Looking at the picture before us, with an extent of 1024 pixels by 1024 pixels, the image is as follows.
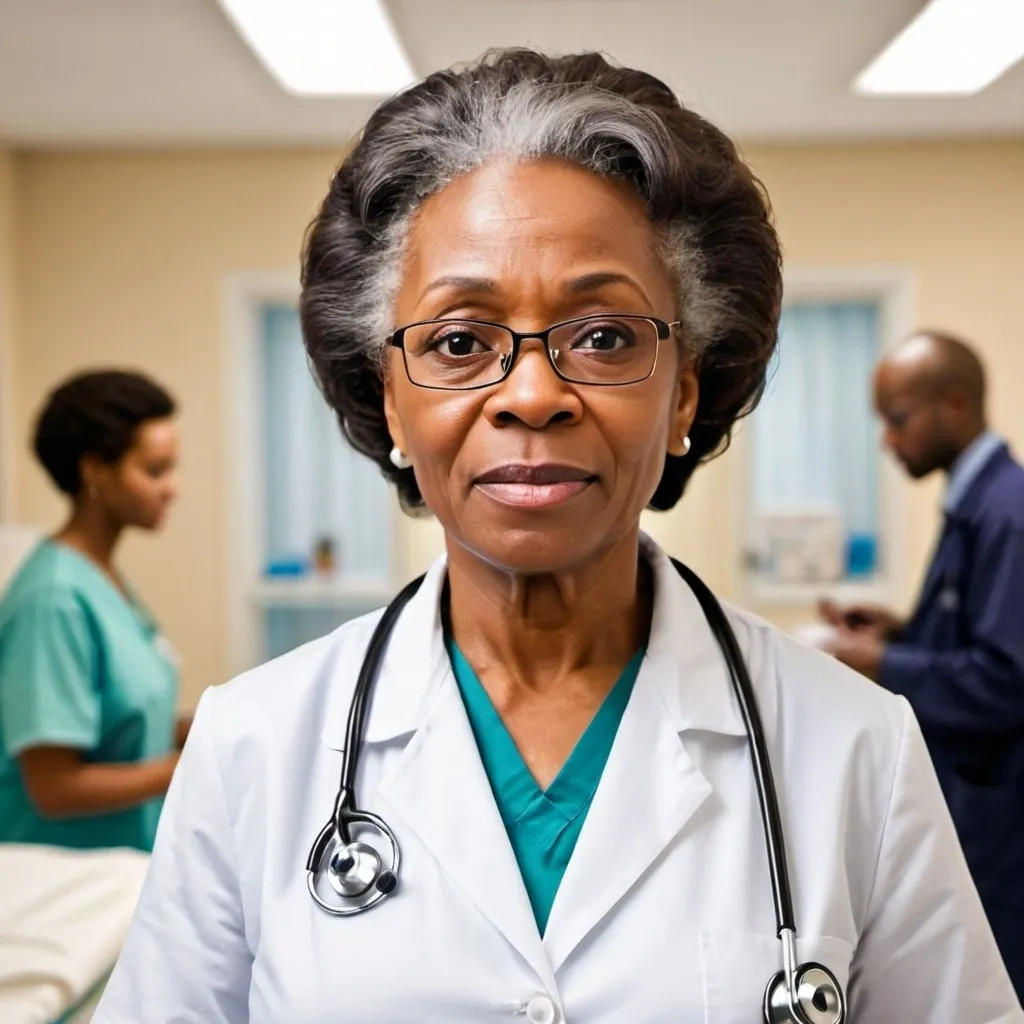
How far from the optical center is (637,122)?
0.79 meters

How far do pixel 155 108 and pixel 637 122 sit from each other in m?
2.95

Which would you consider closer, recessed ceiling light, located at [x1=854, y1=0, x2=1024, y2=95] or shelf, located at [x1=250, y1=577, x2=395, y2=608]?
recessed ceiling light, located at [x1=854, y1=0, x2=1024, y2=95]

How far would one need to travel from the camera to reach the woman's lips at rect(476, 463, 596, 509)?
751 mm

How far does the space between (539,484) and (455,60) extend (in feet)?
7.46

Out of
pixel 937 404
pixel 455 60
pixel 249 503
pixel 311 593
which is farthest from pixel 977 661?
pixel 249 503

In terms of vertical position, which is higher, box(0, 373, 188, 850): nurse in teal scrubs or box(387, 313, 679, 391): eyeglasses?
box(387, 313, 679, 391): eyeglasses

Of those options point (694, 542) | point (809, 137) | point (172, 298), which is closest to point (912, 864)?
point (694, 542)

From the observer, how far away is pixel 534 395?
0.74m

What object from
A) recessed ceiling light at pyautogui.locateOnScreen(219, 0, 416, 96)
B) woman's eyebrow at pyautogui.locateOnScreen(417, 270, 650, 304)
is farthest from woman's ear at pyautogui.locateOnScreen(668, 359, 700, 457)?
recessed ceiling light at pyautogui.locateOnScreen(219, 0, 416, 96)

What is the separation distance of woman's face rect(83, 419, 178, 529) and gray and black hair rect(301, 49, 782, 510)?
1059 mm

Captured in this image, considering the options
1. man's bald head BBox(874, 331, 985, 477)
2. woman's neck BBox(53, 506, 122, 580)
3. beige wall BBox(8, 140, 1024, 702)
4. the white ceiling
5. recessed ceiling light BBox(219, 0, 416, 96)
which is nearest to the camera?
woman's neck BBox(53, 506, 122, 580)

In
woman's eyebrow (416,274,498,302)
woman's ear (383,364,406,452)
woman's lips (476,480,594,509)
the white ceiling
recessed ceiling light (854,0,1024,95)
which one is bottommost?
woman's lips (476,480,594,509)

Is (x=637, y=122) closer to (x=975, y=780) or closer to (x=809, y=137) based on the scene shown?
(x=975, y=780)

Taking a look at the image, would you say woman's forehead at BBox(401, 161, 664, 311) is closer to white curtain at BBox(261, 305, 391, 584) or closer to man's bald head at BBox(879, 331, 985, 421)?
man's bald head at BBox(879, 331, 985, 421)
